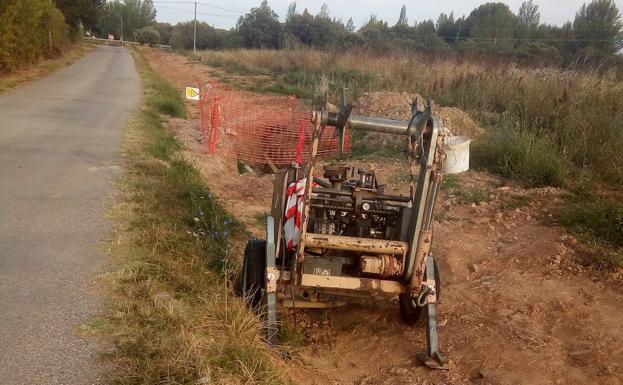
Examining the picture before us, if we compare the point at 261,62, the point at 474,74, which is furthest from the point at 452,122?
A: the point at 261,62

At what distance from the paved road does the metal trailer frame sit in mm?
1376

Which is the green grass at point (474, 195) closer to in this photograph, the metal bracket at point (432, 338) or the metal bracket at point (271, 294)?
the metal bracket at point (432, 338)

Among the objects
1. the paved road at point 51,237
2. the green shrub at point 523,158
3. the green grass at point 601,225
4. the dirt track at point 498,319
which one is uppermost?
the green shrub at point 523,158

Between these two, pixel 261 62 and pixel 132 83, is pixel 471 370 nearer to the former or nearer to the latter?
pixel 132 83

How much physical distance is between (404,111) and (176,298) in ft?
34.6

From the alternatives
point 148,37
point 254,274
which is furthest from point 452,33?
point 254,274

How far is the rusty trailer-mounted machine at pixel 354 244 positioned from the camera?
411cm

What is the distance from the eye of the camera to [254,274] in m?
4.70

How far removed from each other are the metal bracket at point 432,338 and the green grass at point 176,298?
4.17 feet

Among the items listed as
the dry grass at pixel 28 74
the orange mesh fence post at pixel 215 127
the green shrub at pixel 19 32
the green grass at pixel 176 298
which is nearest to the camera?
the green grass at pixel 176 298

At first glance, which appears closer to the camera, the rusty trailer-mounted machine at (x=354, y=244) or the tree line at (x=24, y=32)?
the rusty trailer-mounted machine at (x=354, y=244)

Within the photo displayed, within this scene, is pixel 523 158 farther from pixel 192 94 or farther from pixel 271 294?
pixel 192 94

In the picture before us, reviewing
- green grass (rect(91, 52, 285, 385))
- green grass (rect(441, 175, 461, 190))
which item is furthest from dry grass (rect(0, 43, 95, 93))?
green grass (rect(441, 175, 461, 190))

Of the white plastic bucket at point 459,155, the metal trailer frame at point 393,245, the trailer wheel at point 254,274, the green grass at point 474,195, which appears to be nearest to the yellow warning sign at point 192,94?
the green grass at point 474,195
